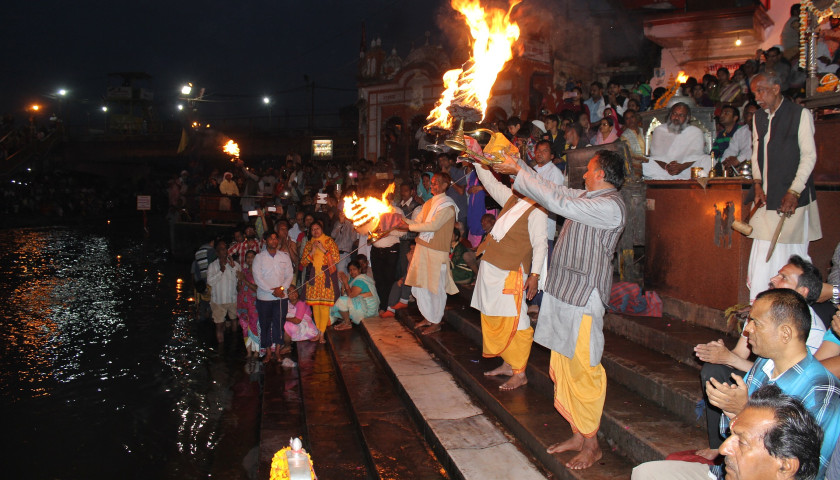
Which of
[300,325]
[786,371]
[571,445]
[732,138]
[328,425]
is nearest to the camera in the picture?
[786,371]

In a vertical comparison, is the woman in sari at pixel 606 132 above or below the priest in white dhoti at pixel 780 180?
above

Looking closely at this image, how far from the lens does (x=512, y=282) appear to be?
17.2 ft

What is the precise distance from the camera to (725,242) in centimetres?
523

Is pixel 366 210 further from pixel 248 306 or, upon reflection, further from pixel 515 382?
pixel 248 306

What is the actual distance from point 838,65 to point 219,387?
8.68 meters

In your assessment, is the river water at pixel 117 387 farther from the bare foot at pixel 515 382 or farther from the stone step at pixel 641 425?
the stone step at pixel 641 425

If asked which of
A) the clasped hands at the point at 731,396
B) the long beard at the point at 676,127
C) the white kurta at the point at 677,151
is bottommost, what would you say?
the clasped hands at the point at 731,396

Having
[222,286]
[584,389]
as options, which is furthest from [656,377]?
[222,286]

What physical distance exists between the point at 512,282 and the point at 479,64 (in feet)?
7.02

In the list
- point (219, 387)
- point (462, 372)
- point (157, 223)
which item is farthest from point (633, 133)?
point (157, 223)

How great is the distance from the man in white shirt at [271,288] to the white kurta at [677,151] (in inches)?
190

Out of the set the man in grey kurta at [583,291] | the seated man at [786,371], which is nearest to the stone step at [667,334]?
the man in grey kurta at [583,291]

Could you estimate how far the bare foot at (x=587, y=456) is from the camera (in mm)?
3654

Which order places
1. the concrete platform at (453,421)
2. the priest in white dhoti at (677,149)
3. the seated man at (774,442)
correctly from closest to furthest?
the seated man at (774,442) → the concrete platform at (453,421) → the priest in white dhoti at (677,149)
